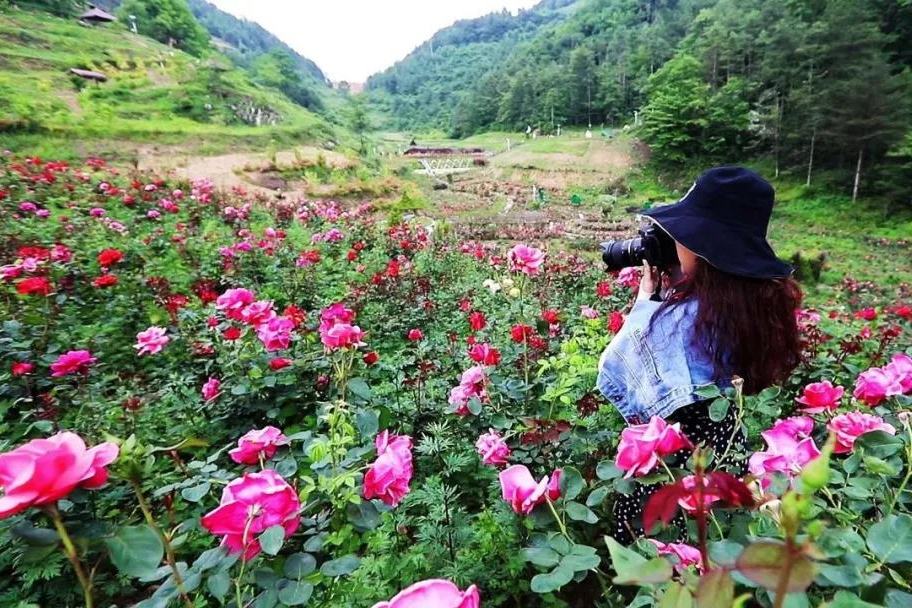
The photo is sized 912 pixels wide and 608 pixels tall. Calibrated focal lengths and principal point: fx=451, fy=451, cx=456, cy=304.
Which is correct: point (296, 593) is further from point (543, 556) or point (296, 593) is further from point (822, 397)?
point (822, 397)

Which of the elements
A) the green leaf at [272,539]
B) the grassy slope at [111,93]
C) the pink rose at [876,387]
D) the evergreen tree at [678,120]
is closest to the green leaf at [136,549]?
the green leaf at [272,539]

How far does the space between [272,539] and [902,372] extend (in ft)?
4.09

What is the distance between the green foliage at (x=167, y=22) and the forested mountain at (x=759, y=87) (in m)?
25.6

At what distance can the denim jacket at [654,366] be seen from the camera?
1.03 m

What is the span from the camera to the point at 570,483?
70 centimetres

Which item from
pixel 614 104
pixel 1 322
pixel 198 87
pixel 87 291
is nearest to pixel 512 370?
Result: pixel 1 322

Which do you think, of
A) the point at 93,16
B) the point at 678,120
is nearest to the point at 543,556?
the point at 678,120

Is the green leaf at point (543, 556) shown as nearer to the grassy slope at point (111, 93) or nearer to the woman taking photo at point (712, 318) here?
the woman taking photo at point (712, 318)

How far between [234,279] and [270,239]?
2.09 ft

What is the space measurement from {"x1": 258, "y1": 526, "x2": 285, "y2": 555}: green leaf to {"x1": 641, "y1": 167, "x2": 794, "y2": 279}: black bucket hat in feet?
3.07

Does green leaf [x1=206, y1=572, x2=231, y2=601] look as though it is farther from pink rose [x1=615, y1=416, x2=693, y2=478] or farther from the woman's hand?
the woman's hand

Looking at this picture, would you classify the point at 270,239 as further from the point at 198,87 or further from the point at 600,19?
the point at 600,19

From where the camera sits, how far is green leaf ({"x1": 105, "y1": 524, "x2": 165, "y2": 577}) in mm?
493

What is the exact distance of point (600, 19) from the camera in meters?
52.9
